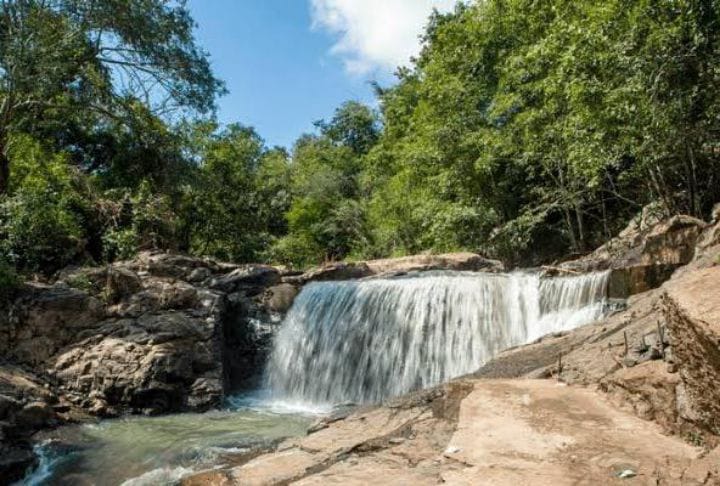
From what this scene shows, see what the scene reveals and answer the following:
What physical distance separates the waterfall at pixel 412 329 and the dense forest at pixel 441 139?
2948 millimetres

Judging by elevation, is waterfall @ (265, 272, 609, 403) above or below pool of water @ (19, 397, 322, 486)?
above

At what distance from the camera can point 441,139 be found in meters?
18.6

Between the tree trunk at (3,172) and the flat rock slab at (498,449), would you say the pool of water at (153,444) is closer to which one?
the flat rock slab at (498,449)

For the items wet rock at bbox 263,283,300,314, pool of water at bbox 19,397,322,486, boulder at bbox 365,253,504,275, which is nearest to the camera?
pool of water at bbox 19,397,322,486

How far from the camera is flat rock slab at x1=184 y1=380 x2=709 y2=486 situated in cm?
287

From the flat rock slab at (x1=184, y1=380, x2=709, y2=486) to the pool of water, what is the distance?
2326 mm

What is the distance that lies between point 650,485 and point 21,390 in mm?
9024

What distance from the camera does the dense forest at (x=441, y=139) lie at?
9.48 meters

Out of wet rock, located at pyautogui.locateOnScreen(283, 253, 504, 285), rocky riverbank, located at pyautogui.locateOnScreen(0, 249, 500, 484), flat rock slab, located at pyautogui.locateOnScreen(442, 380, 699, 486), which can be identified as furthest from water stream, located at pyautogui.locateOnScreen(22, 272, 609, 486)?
flat rock slab, located at pyautogui.locateOnScreen(442, 380, 699, 486)

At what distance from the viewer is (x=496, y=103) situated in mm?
18609

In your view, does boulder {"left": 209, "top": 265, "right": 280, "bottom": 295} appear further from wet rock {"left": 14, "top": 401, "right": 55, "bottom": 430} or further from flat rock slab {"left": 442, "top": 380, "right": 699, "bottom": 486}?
flat rock slab {"left": 442, "top": 380, "right": 699, "bottom": 486}

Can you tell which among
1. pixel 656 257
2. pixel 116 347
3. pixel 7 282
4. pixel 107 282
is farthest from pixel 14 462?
pixel 656 257

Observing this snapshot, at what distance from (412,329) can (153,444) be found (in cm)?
531

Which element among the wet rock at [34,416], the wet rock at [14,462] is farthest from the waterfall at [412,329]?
the wet rock at [14,462]
